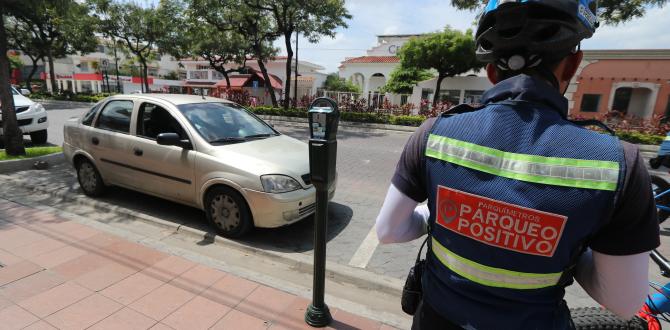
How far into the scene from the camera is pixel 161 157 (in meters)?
4.35

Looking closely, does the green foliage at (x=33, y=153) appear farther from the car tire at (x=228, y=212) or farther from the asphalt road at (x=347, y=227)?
the car tire at (x=228, y=212)

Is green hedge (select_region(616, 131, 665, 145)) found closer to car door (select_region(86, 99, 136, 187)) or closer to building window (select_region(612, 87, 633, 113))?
building window (select_region(612, 87, 633, 113))

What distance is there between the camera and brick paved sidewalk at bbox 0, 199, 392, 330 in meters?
2.64

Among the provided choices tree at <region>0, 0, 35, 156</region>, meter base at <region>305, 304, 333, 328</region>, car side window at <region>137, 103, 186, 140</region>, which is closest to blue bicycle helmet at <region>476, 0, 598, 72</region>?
meter base at <region>305, 304, 333, 328</region>

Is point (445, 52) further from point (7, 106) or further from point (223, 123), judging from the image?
point (7, 106)

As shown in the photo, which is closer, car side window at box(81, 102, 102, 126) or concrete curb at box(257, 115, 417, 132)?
car side window at box(81, 102, 102, 126)

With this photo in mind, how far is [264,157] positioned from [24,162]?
5466mm

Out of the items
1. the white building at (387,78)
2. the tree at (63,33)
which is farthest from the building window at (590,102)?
the tree at (63,33)

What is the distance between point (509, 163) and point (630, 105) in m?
26.4

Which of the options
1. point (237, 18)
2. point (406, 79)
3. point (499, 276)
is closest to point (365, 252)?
point (499, 276)

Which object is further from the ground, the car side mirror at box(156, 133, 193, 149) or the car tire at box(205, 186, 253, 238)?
the car side mirror at box(156, 133, 193, 149)

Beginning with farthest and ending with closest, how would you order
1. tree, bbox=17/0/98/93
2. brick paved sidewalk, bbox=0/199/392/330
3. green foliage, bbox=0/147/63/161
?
1. tree, bbox=17/0/98/93
2. green foliage, bbox=0/147/63/161
3. brick paved sidewalk, bbox=0/199/392/330

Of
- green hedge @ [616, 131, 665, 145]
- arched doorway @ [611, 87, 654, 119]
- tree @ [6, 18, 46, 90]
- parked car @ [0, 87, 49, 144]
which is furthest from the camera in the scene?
tree @ [6, 18, 46, 90]

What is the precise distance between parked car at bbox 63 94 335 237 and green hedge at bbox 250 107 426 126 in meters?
12.3
